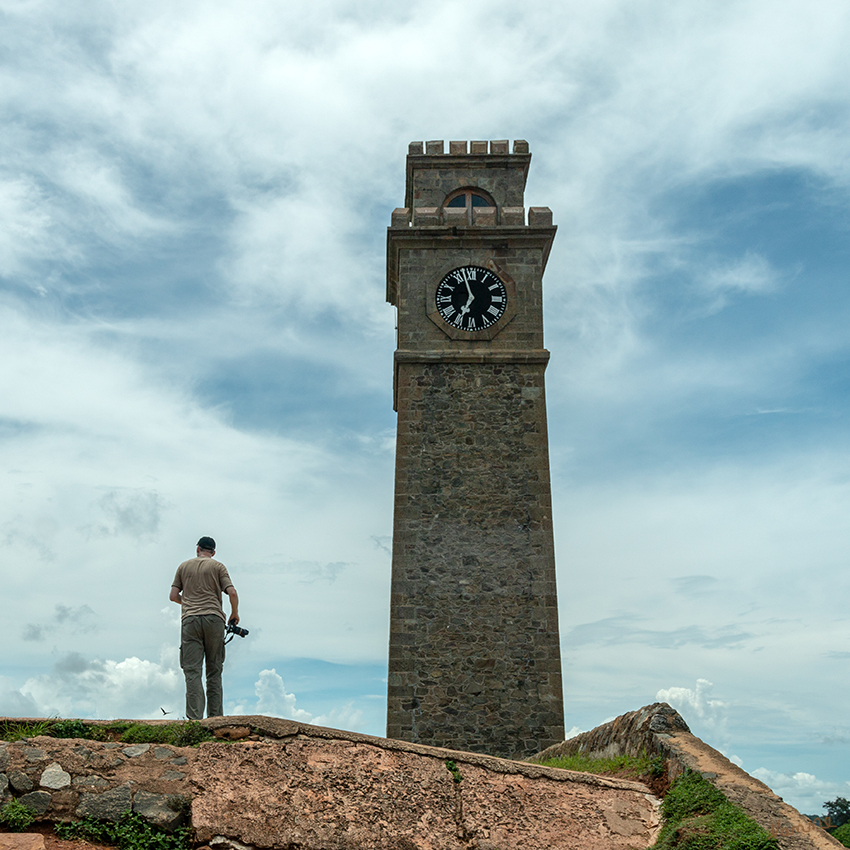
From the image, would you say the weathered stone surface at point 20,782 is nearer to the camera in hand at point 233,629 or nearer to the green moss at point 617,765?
the camera in hand at point 233,629

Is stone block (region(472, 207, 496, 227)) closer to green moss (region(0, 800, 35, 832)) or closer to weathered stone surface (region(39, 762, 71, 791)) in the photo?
weathered stone surface (region(39, 762, 71, 791))

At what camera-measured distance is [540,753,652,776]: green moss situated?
753 centimetres

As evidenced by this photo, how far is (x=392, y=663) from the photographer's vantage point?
17.2 metres

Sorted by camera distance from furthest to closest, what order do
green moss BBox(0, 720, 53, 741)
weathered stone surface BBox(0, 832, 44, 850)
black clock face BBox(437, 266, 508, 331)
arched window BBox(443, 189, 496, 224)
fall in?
1. arched window BBox(443, 189, 496, 224)
2. black clock face BBox(437, 266, 508, 331)
3. green moss BBox(0, 720, 53, 741)
4. weathered stone surface BBox(0, 832, 44, 850)

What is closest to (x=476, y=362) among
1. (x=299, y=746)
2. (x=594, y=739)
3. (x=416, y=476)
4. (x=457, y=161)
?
(x=416, y=476)

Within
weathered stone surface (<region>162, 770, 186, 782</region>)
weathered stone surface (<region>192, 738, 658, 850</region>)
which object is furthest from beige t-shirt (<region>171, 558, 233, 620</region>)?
weathered stone surface (<region>162, 770, 186, 782</region>)

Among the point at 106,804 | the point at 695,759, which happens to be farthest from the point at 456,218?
the point at 106,804

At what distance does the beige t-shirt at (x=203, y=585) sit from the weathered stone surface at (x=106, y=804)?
299 centimetres

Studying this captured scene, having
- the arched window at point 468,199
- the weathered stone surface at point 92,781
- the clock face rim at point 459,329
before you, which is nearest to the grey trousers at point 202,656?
the weathered stone surface at point 92,781

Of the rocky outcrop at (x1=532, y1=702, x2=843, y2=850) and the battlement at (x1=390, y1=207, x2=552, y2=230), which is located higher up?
the battlement at (x1=390, y1=207, x2=552, y2=230)

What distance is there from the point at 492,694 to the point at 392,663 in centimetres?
208

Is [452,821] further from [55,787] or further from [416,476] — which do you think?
[416,476]

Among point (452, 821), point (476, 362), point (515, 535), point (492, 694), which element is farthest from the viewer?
point (476, 362)

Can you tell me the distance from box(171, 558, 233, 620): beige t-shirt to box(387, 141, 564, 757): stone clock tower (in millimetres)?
8707
